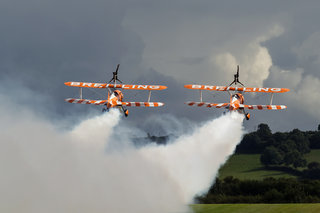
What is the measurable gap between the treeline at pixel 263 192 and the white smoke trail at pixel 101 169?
50.8 meters

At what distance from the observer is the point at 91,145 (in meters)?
83.2

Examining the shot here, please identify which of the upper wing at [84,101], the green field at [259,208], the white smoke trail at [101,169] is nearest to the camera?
the white smoke trail at [101,169]

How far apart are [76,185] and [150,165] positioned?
19.8m

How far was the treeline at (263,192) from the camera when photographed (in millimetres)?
152950

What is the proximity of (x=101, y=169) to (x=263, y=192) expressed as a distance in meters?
96.0

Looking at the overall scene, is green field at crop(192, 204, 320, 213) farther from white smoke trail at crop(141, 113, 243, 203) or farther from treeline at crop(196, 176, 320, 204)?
treeline at crop(196, 176, 320, 204)

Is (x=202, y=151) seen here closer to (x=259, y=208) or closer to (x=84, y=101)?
(x=259, y=208)

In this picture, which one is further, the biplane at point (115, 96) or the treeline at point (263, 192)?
the treeline at point (263, 192)

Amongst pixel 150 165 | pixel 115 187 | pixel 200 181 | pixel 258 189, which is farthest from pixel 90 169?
pixel 258 189

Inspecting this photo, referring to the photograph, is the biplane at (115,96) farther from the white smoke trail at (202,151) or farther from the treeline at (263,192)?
the treeline at (263,192)

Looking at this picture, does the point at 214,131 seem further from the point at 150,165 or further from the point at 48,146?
the point at 48,146

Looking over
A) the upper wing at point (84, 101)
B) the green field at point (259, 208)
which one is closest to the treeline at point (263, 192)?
the green field at point (259, 208)

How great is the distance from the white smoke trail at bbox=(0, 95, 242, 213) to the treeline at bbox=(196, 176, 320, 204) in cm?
5078

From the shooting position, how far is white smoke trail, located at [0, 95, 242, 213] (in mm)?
69375
